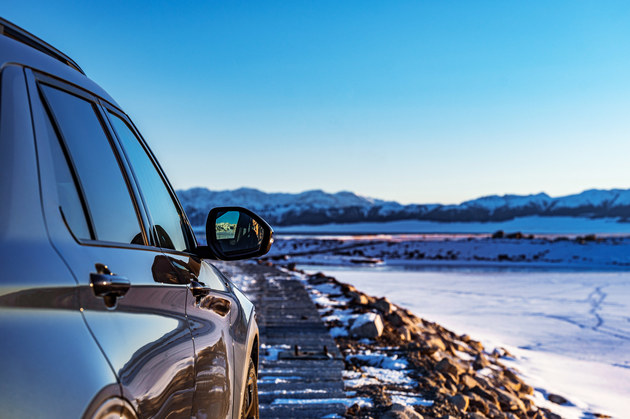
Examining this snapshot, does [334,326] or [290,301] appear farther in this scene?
[290,301]

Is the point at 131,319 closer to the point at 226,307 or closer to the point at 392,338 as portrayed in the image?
the point at 226,307

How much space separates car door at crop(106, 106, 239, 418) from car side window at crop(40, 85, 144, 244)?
16 cm

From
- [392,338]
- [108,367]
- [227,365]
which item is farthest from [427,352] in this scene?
[108,367]

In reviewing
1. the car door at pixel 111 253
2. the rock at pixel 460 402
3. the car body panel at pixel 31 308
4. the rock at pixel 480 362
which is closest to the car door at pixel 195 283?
the car door at pixel 111 253

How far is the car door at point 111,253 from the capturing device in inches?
45.4

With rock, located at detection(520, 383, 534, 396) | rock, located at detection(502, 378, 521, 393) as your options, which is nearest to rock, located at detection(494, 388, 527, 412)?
rock, located at detection(502, 378, 521, 393)

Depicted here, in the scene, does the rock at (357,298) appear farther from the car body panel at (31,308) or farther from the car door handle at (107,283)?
the car body panel at (31,308)

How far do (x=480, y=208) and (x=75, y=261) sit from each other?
143 meters

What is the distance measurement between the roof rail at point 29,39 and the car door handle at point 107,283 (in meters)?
0.58

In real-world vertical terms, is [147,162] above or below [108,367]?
above

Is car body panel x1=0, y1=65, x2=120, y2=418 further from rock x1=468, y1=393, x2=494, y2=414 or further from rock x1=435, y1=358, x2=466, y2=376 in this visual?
rock x1=435, y1=358, x2=466, y2=376

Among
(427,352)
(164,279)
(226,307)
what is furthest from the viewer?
(427,352)

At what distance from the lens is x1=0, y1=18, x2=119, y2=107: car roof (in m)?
1.20

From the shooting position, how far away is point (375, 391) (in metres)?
4.87
